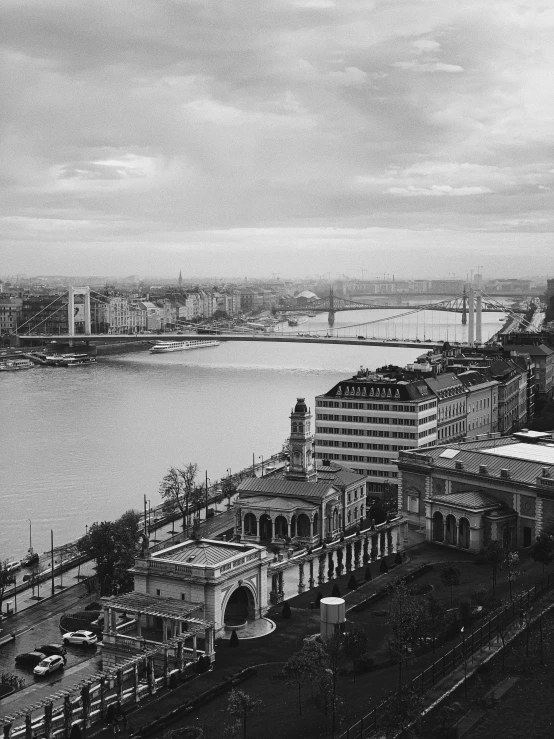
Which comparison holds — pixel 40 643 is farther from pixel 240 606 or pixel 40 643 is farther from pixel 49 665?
pixel 240 606

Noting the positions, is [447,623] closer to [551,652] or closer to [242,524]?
[551,652]

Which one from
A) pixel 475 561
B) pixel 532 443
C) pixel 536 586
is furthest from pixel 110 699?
pixel 532 443

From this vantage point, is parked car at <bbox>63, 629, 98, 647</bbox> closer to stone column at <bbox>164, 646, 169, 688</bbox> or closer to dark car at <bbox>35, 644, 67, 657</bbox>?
dark car at <bbox>35, 644, 67, 657</bbox>

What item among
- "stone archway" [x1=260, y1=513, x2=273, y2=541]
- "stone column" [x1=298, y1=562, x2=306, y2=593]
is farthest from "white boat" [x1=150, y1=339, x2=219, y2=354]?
"stone column" [x1=298, y1=562, x2=306, y2=593]

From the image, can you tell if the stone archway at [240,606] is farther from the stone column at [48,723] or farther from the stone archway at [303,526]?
the stone archway at [303,526]

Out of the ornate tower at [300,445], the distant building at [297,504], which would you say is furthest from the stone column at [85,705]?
the ornate tower at [300,445]
